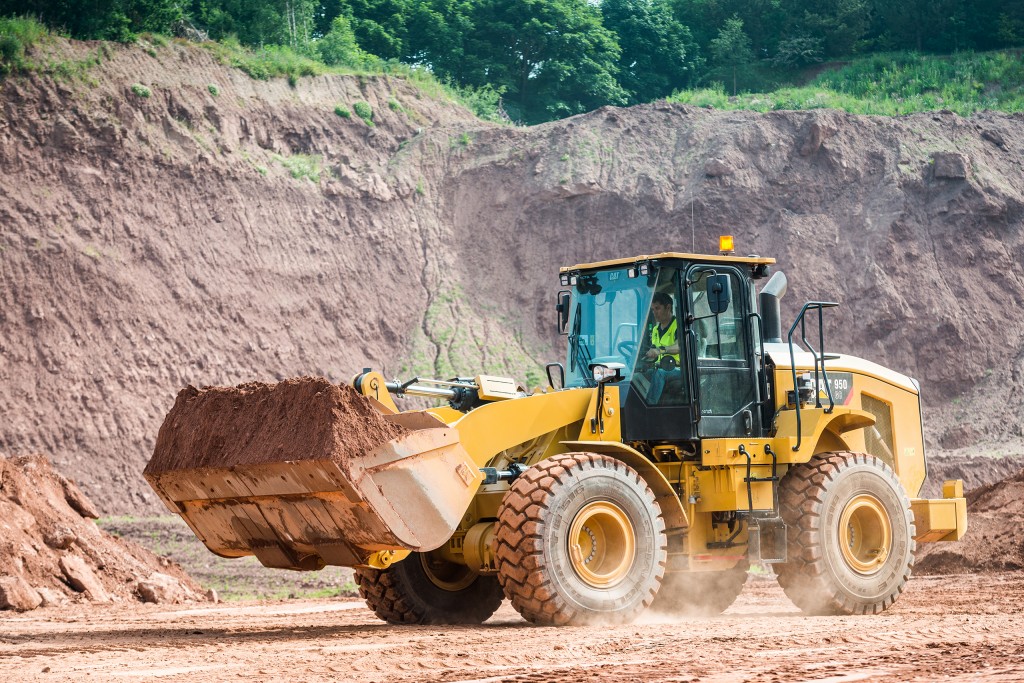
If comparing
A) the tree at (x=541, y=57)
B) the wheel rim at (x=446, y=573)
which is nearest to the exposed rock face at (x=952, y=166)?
the tree at (x=541, y=57)

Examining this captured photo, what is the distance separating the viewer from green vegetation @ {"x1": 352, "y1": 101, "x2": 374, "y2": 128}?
34375mm

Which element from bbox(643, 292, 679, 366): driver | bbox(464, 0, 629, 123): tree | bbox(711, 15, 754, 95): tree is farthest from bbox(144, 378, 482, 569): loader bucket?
bbox(711, 15, 754, 95): tree

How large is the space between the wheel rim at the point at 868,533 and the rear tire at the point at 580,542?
8.09 ft

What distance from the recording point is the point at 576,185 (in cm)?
3372

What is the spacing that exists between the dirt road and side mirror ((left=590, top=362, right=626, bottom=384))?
2.09 m

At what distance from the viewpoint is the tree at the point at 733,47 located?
49.8m

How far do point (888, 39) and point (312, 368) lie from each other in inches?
1247

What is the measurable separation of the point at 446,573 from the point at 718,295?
3.55 meters

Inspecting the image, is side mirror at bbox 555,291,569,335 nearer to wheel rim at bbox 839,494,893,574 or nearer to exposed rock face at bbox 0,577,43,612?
wheel rim at bbox 839,494,893,574

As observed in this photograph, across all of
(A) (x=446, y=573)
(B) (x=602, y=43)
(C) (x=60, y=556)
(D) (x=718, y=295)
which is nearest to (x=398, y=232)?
(B) (x=602, y=43)

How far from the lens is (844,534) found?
11.2 metres

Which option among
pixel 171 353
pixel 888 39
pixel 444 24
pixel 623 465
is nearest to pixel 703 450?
pixel 623 465

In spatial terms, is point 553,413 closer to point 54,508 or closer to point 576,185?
point 54,508

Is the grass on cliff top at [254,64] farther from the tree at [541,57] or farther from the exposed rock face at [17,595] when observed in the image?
the exposed rock face at [17,595]
